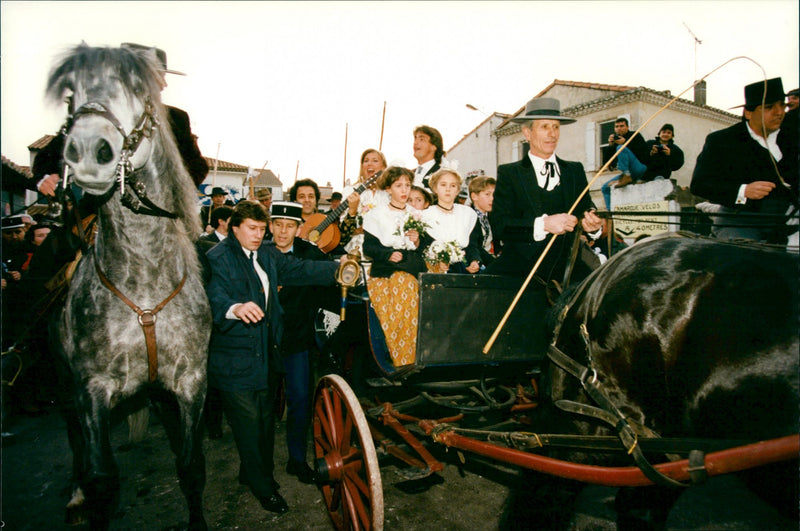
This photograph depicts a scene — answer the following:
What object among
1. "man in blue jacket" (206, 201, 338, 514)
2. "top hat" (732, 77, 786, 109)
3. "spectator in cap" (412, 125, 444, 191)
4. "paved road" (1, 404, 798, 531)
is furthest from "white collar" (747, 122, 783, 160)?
"man in blue jacket" (206, 201, 338, 514)

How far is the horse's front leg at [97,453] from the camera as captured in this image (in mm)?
2426

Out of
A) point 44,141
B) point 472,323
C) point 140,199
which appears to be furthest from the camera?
point 44,141

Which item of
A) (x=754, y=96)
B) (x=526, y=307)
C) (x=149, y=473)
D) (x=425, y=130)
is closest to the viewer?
(x=754, y=96)

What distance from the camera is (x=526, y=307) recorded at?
9.71 ft

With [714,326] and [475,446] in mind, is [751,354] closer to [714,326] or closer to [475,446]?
[714,326]

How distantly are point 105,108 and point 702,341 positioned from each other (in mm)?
2739

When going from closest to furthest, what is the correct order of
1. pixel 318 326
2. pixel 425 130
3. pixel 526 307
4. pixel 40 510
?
pixel 526 307 < pixel 40 510 < pixel 318 326 < pixel 425 130

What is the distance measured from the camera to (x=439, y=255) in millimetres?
3621

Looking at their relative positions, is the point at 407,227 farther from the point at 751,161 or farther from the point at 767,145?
the point at 767,145

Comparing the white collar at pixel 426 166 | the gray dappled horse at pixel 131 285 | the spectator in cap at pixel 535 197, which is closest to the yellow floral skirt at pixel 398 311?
the spectator in cap at pixel 535 197

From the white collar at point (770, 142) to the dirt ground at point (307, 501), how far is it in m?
2.22

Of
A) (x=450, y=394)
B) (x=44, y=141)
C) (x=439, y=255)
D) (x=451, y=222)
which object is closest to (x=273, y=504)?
(x=450, y=394)

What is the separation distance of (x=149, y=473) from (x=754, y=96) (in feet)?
17.0

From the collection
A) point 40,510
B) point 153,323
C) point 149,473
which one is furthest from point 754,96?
point 40,510
